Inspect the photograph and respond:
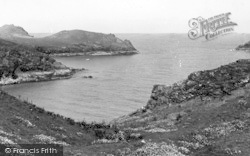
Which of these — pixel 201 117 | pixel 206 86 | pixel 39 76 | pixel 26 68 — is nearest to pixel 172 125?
pixel 201 117

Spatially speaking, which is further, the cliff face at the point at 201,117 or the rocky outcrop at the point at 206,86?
the rocky outcrop at the point at 206,86

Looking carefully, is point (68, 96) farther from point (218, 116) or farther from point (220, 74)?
point (218, 116)

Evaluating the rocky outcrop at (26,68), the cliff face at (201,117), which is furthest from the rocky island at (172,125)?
the rocky outcrop at (26,68)

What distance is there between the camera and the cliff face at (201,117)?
24.1 metres

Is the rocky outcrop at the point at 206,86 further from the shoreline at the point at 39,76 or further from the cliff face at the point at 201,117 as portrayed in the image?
the shoreline at the point at 39,76

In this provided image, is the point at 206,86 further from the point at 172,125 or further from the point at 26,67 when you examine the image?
the point at 26,67

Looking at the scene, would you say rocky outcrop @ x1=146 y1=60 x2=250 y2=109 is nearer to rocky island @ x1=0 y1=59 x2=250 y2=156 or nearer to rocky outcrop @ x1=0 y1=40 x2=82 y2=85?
rocky island @ x1=0 y1=59 x2=250 y2=156

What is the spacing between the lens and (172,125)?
3647 cm

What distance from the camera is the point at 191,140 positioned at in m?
26.5

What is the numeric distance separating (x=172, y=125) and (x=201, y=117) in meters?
3.84

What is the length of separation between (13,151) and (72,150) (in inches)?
232

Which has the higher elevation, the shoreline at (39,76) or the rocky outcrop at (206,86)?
the rocky outcrop at (206,86)

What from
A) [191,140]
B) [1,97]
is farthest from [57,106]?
[191,140]

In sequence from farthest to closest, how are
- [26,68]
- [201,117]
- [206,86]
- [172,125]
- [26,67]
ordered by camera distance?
[26,67] → [26,68] → [206,86] → [201,117] → [172,125]
